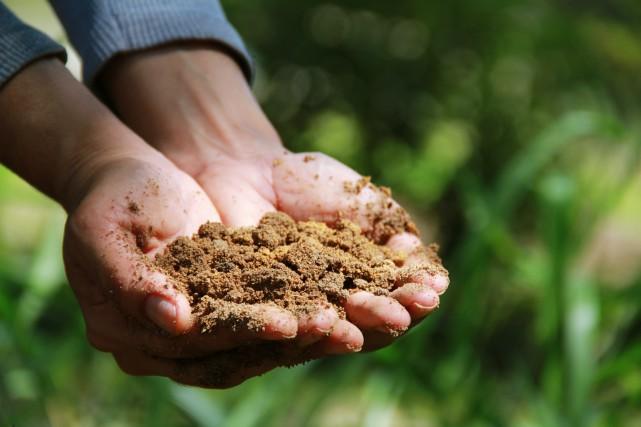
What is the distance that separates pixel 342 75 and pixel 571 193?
1.30 meters

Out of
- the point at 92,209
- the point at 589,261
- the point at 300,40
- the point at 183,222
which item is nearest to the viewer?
the point at 92,209

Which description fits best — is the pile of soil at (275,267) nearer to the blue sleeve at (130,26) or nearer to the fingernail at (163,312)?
the fingernail at (163,312)

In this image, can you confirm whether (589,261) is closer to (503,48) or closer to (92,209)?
(503,48)

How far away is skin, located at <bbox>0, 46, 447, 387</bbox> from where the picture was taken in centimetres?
98

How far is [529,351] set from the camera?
9.65 ft

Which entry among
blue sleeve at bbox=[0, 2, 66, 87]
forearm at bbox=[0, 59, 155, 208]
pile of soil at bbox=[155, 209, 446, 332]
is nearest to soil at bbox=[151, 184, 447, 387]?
pile of soil at bbox=[155, 209, 446, 332]

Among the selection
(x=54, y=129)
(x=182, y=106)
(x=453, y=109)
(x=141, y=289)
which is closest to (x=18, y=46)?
(x=54, y=129)

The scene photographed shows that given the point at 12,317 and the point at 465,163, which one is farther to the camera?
the point at 465,163

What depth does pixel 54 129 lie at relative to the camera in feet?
3.79

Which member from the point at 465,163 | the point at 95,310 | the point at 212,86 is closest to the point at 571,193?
the point at 212,86

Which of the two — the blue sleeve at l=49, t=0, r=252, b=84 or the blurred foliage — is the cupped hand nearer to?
the blue sleeve at l=49, t=0, r=252, b=84

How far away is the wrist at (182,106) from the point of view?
1.35 metres

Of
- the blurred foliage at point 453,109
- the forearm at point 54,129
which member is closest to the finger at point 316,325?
the forearm at point 54,129

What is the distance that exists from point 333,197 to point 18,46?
0.49 m
